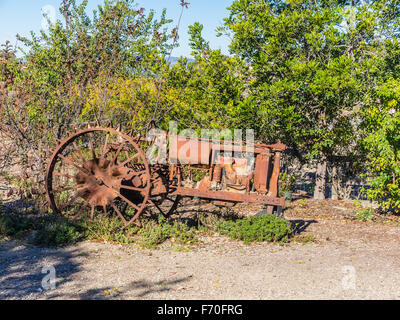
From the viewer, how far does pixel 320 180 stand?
35.1ft

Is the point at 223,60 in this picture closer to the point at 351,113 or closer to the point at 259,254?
the point at 351,113

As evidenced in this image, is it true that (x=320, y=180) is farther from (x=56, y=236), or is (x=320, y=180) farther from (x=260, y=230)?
(x=56, y=236)

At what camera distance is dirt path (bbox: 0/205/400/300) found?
4453 millimetres

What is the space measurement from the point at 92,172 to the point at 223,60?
406 cm

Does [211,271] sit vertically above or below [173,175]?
below

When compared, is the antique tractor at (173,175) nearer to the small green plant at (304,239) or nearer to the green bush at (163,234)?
the green bush at (163,234)

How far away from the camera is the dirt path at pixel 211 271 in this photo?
4.45m

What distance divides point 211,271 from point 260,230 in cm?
170

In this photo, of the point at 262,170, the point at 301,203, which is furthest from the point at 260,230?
the point at 301,203
